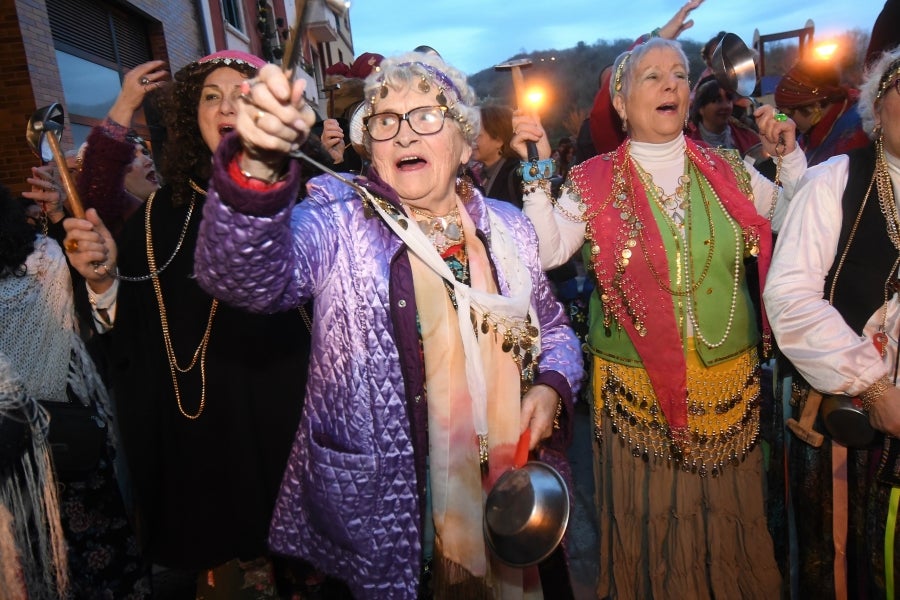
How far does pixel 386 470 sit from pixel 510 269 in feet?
2.44

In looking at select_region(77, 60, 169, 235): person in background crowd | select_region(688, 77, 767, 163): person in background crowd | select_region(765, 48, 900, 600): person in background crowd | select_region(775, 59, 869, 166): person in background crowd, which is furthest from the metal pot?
select_region(688, 77, 767, 163): person in background crowd

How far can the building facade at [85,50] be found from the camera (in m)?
6.07

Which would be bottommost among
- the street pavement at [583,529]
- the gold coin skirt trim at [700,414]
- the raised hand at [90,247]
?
the street pavement at [583,529]

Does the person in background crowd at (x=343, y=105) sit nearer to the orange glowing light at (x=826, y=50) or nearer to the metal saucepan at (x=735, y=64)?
the metal saucepan at (x=735, y=64)

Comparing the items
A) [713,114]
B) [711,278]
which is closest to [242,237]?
[711,278]

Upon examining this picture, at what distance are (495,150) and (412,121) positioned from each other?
319 centimetres

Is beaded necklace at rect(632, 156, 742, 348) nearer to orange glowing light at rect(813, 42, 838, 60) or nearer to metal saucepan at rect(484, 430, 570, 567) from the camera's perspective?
metal saucepan at rect(484, 430, 570, 567)

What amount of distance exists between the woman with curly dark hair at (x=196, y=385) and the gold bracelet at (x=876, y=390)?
77.4 inches

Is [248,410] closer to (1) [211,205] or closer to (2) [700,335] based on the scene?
(1) [211,205]

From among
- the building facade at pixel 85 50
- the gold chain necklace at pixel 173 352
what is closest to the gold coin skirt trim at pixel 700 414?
the gold chain necklace at pixel 173 352

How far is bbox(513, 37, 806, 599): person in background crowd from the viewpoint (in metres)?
2.40

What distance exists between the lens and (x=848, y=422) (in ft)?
6.56

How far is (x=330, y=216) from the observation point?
164 cm

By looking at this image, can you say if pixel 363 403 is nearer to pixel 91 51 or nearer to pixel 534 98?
pixel 534 98
